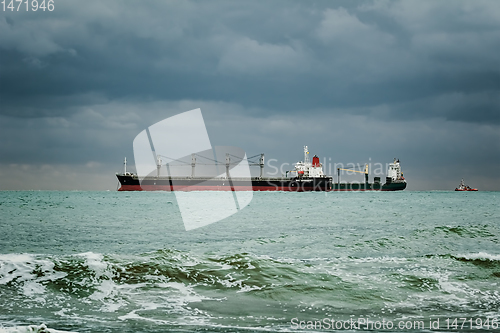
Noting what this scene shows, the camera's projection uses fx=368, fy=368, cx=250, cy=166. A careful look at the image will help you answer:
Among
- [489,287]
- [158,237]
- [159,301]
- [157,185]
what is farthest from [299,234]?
[157,185]

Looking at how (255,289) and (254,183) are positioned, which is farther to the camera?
(254,183)

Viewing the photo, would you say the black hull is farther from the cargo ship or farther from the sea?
the sea

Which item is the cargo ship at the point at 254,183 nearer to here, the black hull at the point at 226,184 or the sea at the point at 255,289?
the black hull at the point at 226,184

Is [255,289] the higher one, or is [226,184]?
[226,184]

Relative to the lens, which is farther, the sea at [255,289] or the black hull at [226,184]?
the black hull at [226,184]

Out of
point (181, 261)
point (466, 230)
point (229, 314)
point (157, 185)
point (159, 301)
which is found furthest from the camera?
point (157, 185)

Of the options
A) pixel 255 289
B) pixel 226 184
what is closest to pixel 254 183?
pixel 226 184

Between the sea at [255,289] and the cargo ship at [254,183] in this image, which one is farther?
the cargo ship at [254,183]

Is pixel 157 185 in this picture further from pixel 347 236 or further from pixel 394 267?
pixel 394 267

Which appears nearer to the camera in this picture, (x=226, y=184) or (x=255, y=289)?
(x=255, y=289)

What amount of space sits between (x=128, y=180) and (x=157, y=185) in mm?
9187

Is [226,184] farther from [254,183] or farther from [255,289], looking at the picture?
[255,289]

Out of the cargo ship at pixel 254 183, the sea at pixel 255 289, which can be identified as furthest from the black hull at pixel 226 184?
the sea at pixel 255 289

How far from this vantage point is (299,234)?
53.6 ft
